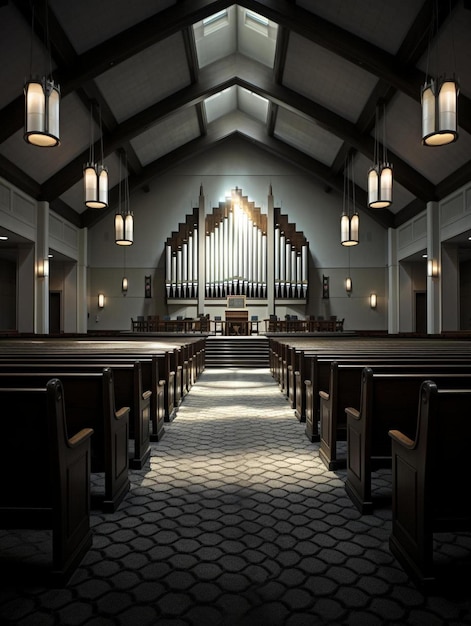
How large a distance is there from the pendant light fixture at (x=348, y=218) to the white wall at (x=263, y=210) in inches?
27.5

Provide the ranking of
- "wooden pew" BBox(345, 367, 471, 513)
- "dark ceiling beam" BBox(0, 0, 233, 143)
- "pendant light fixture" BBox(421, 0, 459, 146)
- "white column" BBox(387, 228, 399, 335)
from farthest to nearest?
"white column" BBox(387, 228, 399, 335) < "dark ceiling beam" BBox(0, 0, 233, 143) < "pendant light fixture" BBox(421, 0, 459, 146) < "wooden pew" BBox(345, 367, 471, 513)

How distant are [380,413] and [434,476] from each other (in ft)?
2.18

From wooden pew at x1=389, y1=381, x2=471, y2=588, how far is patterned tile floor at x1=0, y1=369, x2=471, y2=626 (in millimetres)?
122

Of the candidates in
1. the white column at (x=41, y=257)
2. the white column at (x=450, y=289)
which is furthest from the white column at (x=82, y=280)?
A: the white column at (x=450, y=289)

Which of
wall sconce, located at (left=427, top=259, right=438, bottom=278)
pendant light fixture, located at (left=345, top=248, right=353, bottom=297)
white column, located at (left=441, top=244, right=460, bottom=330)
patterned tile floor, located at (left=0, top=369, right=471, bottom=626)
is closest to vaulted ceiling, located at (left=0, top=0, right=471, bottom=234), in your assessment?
white column, located at (left=441, top=244, right=460, bottom=330)

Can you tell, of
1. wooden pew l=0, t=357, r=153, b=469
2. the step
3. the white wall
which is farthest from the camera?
the white wall

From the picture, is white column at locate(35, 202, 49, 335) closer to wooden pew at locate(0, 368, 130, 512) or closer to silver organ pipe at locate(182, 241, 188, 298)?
silver organ pipe at locate(182, 241, 188, 298)

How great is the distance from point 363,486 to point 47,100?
5058mm

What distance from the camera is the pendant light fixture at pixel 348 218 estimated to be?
1102 cm

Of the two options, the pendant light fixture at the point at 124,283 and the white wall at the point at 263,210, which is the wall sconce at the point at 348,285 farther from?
the pendant light fixture at the point at 124,283

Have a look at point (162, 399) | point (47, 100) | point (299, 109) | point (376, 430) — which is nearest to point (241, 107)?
point (299, 109)

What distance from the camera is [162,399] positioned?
4.01 m

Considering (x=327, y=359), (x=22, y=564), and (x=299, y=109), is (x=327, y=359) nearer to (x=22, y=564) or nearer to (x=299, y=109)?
(x=22, y=564)

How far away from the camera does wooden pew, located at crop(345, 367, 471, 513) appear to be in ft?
7.10
